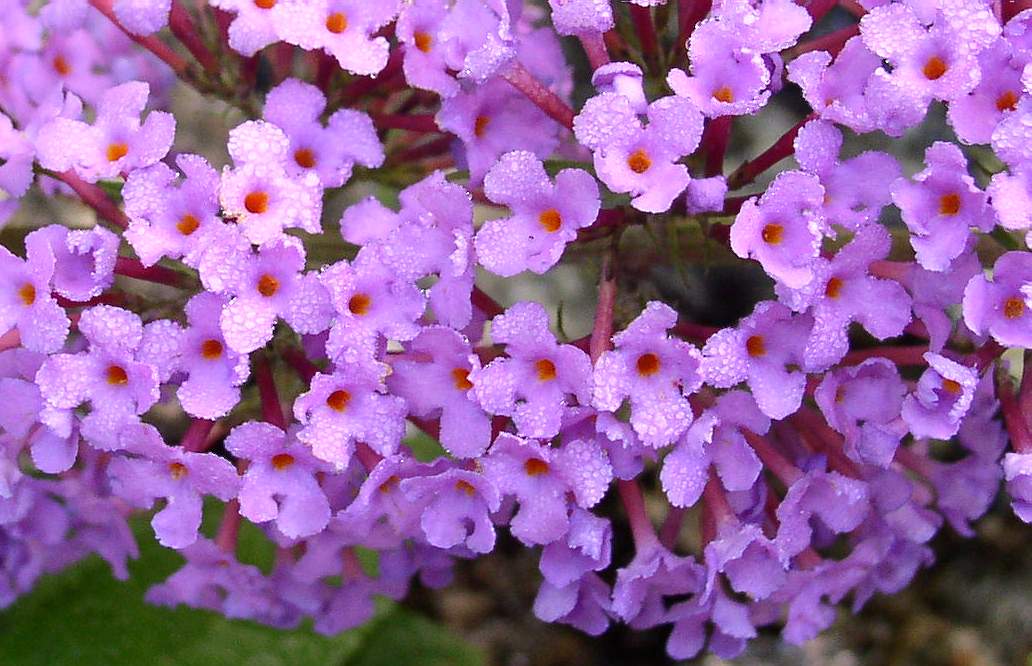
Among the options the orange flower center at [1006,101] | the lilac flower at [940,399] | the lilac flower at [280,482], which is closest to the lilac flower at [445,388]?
the lilac flower at [280,482]

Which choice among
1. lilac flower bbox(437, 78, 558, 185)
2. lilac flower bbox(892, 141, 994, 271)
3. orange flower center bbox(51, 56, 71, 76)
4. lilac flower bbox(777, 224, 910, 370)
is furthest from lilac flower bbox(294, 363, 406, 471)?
orange flower center bbox(51, 56, 71, 76)

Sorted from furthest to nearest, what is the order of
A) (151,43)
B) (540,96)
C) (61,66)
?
1. (61,66)
2. (151,43)
3. (540,96)

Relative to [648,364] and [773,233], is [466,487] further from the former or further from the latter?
[773,233]

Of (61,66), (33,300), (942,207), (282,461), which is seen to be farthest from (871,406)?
(61,66)

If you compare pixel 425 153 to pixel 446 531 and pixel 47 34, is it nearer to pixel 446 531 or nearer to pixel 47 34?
pixel 446 531

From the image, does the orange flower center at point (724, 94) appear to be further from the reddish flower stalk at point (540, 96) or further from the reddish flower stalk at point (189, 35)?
the reddish flower stalk at point (189, 35)

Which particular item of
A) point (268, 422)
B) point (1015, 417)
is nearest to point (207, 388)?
point (268, 422)
